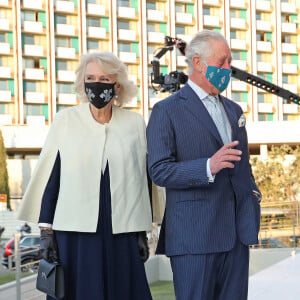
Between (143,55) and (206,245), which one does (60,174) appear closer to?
(206,245)

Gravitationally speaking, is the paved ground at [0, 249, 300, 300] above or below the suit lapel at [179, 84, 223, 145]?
below

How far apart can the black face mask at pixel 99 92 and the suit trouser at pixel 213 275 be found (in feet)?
2.30

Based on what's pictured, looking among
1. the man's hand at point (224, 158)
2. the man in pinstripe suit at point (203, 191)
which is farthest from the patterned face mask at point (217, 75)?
the man's hand at point (224, 158)

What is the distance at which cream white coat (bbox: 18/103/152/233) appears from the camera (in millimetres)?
2283

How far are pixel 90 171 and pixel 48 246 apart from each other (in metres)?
0.34

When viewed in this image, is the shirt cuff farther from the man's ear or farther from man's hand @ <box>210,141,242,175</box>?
the man's ear

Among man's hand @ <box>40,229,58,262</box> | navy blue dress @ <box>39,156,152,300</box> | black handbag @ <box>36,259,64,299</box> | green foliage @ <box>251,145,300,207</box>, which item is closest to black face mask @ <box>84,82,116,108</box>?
navy blue dress @ <box>39,156,152,300</box>

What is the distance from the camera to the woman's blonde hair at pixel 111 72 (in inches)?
92.0

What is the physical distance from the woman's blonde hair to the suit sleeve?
0.44 m

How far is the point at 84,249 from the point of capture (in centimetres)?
229

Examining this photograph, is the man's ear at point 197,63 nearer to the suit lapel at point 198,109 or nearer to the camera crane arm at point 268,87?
the suit lapel at point 198,109

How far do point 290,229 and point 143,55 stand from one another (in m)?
31.3

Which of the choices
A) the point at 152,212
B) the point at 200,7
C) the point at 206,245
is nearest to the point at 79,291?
the point at 152,212

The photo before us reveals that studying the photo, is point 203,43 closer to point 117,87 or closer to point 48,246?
point 117,87
